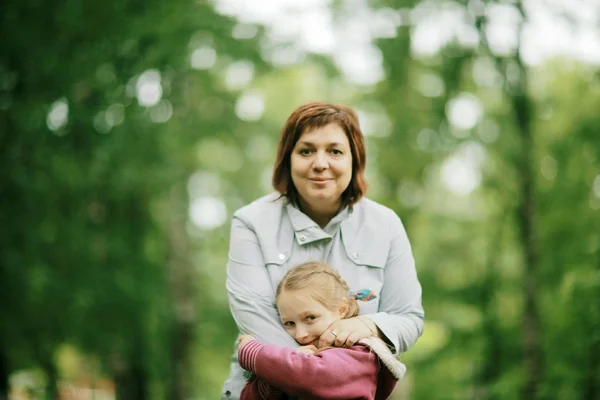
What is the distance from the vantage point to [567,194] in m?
8.69

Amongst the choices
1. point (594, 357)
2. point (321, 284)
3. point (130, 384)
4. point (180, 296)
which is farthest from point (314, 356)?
point (130, 384)

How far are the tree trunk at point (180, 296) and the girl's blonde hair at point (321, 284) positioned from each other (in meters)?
7.57

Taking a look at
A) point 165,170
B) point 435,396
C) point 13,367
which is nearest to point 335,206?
point 165,170

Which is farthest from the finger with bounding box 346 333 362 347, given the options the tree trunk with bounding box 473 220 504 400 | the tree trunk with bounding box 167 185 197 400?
the tree trunk with bounding box 167 185 197 400

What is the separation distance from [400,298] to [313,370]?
58 centimetres

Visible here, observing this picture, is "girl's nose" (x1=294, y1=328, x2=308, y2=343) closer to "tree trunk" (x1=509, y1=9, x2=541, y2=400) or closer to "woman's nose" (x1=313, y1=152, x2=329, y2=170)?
"woman's nose" (x1=313, y1=152, x2=329, y2=170)

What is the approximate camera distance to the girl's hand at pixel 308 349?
91.0 inches

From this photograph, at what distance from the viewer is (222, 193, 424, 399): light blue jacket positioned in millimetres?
2527

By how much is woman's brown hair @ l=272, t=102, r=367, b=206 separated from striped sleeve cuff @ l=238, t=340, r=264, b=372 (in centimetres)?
72

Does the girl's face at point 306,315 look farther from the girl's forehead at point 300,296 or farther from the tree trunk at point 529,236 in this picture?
the tree trunk at point 529,236

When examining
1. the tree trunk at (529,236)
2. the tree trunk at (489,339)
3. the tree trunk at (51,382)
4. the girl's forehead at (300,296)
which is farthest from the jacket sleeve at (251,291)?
the tree trunk at (51,382)

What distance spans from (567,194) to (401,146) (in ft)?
7.71

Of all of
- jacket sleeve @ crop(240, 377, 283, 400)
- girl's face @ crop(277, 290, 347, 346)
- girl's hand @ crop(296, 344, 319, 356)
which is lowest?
jacket sleeve @ crop(240, 377, 283, 400)

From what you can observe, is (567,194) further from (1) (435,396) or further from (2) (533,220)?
(1) (435,396)
